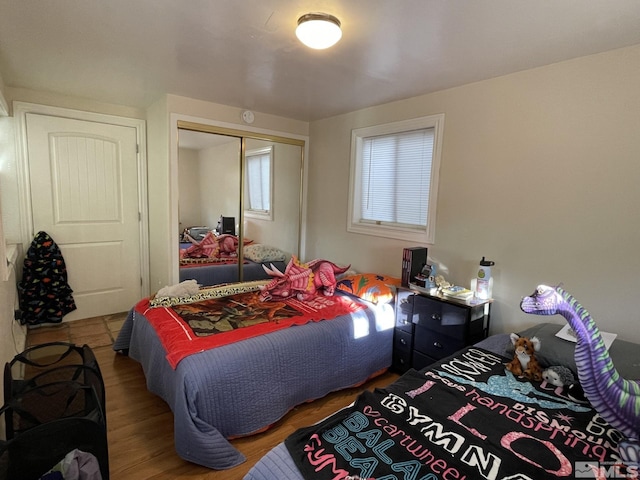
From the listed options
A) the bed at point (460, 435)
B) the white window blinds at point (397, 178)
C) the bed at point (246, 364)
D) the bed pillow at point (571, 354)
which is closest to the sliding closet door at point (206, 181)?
the bed at point (246, 364)

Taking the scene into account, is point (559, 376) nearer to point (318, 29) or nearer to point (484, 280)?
point (484, 280)

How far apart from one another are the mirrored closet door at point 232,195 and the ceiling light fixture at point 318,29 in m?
1.97

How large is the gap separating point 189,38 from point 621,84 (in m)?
2.46

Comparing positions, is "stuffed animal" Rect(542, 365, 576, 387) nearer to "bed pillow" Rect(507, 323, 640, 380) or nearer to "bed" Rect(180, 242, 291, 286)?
"bed pillow" Rect(507, 323, 640, 380)

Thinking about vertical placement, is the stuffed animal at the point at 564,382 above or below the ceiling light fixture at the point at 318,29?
below

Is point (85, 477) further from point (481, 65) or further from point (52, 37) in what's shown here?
point (481, 65)

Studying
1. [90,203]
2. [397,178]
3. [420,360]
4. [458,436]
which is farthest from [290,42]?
[90,203]

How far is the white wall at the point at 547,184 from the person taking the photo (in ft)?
6.31

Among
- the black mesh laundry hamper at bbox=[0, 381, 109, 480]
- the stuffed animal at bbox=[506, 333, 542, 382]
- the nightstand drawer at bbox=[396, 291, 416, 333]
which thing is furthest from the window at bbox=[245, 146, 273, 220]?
the stuffed animal at bbox=[506, 333, 542, 382]

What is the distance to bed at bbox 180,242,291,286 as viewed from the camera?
11.6 ft

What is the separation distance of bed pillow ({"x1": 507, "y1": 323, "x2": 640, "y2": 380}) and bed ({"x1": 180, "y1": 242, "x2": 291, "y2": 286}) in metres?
2.62

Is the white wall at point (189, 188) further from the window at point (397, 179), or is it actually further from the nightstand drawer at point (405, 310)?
the nightstand drawer at point (405, 310)

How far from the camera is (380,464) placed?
110 centimetres

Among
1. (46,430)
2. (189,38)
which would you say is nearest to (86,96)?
(189,38)
